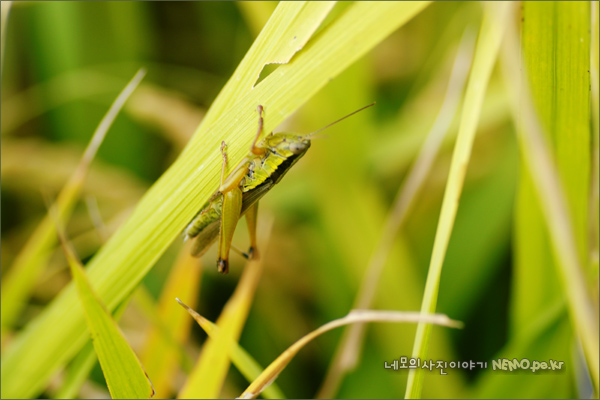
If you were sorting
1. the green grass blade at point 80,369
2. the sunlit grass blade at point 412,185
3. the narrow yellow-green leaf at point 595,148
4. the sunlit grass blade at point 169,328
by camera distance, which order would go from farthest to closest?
the sunlit grass blade at point 412,185, the sunlit grass blade at point 169,328, the green grass blade at point 80,369, the narrow yellow-green leaf at point 595,148

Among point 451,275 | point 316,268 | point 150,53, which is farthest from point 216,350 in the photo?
point 150,53

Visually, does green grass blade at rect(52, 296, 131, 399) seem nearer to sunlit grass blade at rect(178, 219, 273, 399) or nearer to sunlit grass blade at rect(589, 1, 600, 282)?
sunlit grass blade at rect(178, 219, 273, 399)

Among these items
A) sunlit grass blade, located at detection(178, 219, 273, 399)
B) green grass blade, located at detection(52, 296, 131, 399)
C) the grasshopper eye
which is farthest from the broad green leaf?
green grass blade, located at detection(52, 296, 131, 399)

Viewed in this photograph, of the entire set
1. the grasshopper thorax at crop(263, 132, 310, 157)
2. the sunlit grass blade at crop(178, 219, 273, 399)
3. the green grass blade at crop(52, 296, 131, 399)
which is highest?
the grasshopper thorax at crop(263, 132, 310, 157)

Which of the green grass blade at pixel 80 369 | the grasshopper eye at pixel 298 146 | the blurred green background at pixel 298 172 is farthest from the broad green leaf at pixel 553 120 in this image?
the green grass blade at pixel 80 369

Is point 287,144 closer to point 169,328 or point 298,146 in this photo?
point 298,146

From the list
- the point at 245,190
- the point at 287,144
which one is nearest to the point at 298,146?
the point at 287,144

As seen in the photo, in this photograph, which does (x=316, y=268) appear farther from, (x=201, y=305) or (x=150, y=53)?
(x=150, y=53)

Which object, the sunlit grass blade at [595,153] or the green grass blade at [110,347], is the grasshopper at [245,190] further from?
the sunlit grass blade at [595,153]
